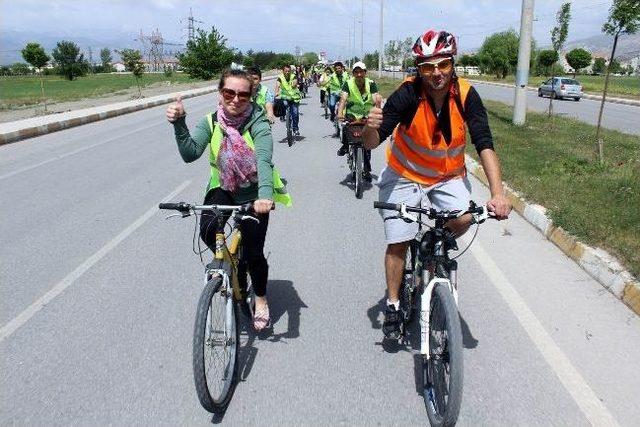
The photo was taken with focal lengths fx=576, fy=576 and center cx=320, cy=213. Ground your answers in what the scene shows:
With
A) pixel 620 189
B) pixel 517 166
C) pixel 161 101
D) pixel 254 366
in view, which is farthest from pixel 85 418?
pixel 161 101

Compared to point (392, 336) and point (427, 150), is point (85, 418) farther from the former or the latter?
point (427, 150)

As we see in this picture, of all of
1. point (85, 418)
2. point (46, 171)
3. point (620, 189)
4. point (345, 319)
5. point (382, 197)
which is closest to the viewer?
point (85, 418)

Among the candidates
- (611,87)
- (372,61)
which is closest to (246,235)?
(611,87)

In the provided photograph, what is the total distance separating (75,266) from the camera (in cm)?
552

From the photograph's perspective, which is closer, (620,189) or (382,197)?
(382,197)

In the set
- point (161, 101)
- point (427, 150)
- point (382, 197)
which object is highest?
point (427, 150)

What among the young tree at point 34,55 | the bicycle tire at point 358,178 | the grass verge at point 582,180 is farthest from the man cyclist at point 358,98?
the young tree at point 34,55

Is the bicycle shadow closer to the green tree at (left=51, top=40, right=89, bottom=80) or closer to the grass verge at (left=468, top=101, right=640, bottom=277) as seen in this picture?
the grass verge at (left=468, top=101, right=640, bottom=277)

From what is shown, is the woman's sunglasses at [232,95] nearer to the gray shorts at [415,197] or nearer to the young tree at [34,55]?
the gray shorts at [415,197]

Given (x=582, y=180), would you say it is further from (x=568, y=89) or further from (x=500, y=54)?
(x=500, y=54)

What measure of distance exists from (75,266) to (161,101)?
26787mm

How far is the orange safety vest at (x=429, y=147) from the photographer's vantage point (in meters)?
3.46

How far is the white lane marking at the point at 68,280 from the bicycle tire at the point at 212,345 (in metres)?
1.87

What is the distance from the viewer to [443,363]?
9.99 feet
